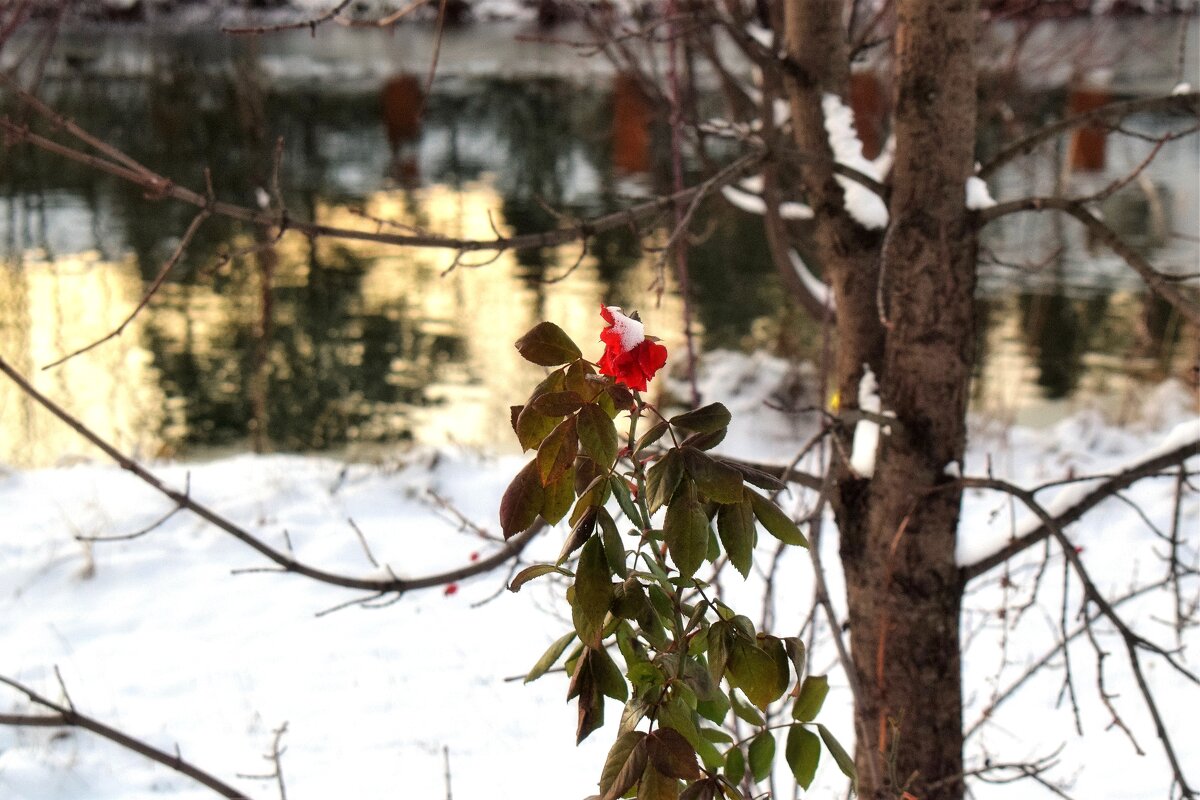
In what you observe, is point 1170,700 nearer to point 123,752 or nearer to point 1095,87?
point 123,752

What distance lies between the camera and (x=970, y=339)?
2.22 m

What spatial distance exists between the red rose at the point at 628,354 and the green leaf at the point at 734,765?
456mm

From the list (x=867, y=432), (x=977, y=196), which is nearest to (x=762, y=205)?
(x=867, y=432)

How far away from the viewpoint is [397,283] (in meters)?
12.7

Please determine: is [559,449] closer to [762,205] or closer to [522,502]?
[522,502]

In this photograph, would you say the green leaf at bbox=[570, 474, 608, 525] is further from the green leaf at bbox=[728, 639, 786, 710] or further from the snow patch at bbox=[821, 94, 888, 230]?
the snow patch at bbox=[821, 94, 888, 230]

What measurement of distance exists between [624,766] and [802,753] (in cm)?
25

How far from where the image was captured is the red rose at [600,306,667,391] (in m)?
0.99

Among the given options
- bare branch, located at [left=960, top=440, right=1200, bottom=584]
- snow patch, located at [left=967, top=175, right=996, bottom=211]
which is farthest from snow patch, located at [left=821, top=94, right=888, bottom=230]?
bare branch, located at [left=960, top=440, right=1200, bottom=584]

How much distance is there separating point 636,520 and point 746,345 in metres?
9.40

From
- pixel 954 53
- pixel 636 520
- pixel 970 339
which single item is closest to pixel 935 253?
pixel 970 339

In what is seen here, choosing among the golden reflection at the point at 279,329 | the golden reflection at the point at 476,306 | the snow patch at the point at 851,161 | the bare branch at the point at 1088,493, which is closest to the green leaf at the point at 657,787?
the bare branch at the point at 1088,493

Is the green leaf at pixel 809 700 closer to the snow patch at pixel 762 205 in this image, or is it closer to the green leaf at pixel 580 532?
the green leaf at pixel 580 532

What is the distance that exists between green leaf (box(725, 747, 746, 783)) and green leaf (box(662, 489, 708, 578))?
0.29 m
